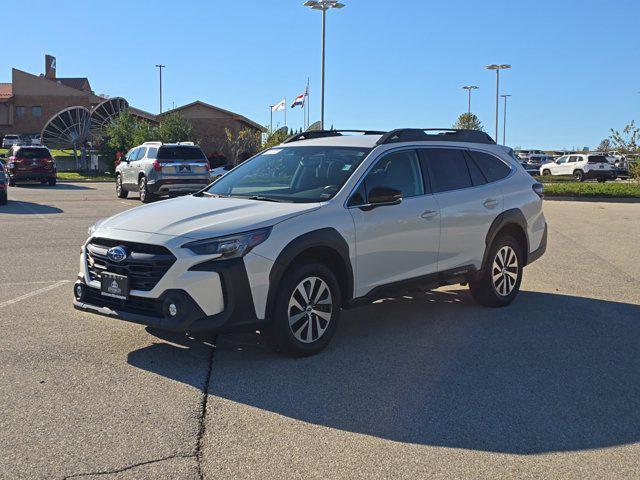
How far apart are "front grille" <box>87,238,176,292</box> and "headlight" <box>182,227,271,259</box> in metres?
0.19

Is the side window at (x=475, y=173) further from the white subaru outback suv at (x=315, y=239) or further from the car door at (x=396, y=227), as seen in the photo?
the car door at (x=396, y=227)

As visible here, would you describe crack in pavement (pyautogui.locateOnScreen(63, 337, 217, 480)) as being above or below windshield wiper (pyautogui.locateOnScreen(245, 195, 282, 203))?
below

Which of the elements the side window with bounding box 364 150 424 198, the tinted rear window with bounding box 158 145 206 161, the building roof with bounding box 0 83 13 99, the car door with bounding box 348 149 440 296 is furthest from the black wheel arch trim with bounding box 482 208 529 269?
the building roof with bounding box 0 83 13 99

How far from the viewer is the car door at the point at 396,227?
5.84 m

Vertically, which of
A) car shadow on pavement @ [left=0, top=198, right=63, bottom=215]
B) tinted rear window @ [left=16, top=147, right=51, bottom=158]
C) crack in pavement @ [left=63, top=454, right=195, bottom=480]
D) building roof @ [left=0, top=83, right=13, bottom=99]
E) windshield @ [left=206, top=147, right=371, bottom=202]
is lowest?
crack in pavement @ [left=63, top=454, right=195, bottom=480]

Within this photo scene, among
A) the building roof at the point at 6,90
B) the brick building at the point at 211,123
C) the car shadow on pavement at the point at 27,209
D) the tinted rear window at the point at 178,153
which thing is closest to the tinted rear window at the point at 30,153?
the car shadow on pavement at the point at 27,209

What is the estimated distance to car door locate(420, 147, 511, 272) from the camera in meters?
6.71

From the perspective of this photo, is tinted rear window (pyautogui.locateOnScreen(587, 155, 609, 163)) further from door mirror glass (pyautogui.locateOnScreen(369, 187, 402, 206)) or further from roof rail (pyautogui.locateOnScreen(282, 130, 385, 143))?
door mirror glass (pyautogui.locateOnScreen(369, 187, 402, 206))

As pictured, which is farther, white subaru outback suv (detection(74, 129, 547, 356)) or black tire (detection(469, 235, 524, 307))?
black tire (detection(469, 235, 524, 307))

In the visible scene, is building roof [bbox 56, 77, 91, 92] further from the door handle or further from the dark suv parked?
the door handle

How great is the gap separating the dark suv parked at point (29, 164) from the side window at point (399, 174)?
27.0 m

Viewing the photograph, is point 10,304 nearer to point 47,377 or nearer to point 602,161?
point 47,377

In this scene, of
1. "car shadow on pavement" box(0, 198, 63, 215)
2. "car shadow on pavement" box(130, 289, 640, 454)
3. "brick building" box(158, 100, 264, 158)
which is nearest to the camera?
"car shadow on pavement" box(130, 289, 640, 454)

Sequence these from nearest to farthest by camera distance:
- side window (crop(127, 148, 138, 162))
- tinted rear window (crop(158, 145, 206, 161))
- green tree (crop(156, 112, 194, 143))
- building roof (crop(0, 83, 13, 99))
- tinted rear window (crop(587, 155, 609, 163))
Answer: tinted rear window (crop(158, 145, 206, 161)) → side window (crop(127, 148, 138, 162)) → tinted rear window (crop(587, 155, 609, 163)) → green tree (crop(156, 112, 194, 143)) → building roof (crop(0, 83, 13, 99))
